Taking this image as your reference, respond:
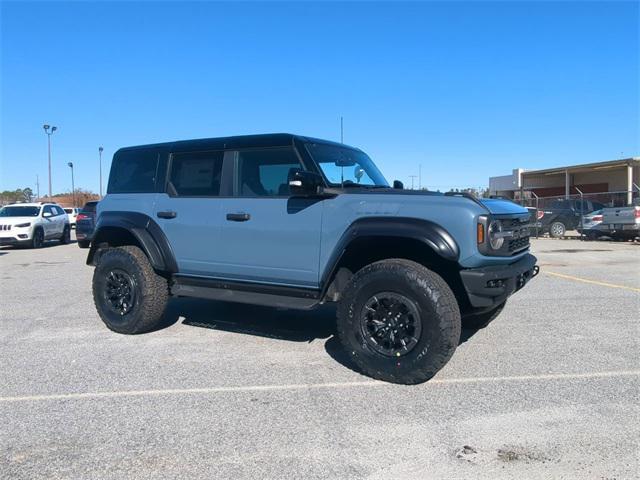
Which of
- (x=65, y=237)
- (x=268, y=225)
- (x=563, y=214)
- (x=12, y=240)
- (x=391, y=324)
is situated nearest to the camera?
(x=391, y=324)

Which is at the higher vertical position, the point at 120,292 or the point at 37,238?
the point at 37,238

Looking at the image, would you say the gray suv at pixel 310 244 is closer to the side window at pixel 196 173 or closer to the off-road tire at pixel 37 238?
the side window at pixel 196 173

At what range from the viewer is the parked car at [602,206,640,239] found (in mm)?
18781

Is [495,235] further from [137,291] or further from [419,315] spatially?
[137,291]

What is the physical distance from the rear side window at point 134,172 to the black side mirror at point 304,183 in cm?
214

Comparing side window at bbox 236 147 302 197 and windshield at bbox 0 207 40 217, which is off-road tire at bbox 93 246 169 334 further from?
windshield at bbox 0 207 40 217

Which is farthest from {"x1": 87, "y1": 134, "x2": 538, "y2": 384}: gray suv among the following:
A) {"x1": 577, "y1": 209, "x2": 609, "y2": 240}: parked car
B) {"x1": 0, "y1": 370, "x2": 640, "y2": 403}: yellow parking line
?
{"x1": 577, "y1": 209, "x2": 609, "y2": 240}: parked car

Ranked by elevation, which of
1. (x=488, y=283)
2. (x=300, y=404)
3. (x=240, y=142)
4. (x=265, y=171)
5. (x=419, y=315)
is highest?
(x=240, y=142)

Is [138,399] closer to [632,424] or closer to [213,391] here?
[213,391]

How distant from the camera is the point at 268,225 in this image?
205 inches

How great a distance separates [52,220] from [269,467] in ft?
66.9

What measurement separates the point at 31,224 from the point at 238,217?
1673 cm

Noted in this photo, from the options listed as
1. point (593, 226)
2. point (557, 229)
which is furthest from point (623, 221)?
point (557, 229)

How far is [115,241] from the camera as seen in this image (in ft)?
21.5
